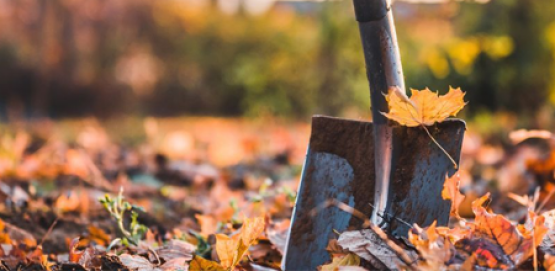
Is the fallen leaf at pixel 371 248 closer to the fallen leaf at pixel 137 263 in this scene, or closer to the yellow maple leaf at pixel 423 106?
the yellow maple leaf at pixel 423 106

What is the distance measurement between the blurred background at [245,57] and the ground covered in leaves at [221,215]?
8.28ft

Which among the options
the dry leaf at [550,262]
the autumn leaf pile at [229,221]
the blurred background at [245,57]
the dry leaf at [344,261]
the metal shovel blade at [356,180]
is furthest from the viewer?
the blurred background at [245,57]

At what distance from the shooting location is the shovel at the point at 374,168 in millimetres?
1514

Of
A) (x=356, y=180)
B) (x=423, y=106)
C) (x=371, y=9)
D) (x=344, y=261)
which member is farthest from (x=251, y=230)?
(x=371, y=9)

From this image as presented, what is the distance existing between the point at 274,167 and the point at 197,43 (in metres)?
7.91

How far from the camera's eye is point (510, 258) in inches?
48.4

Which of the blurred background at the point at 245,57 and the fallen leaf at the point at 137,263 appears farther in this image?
the blurred background at the point at 245,57

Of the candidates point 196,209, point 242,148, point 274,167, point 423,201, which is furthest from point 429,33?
point 423,201

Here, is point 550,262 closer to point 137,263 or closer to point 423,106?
point 423,106

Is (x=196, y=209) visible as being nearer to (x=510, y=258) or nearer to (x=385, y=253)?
(x=385, y=253)

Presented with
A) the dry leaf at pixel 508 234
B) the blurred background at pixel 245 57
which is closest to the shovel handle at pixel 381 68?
the dry leaf at pixel 508 234

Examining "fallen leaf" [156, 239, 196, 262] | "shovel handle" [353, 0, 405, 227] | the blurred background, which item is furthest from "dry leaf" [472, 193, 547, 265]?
the blurred background

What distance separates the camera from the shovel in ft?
4.97

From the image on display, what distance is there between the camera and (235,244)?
4.60 feet
